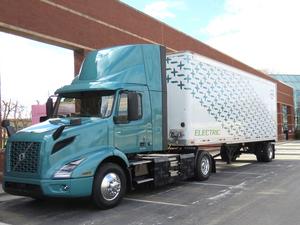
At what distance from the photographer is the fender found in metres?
9.03

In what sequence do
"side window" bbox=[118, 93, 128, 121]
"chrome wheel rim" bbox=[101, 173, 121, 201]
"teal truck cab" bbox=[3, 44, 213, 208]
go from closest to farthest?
1. "teal truck cab" bbox=[3, 44, 213, 208]
2. "chrome wheel rim" bbox=[101, 173, 121, 201]
3. "side window" bbox=[118, 93, 128, 121]

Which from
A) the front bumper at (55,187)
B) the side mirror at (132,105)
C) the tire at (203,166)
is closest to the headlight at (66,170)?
the front bumper at (55,187)

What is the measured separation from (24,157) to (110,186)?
6.20 ft

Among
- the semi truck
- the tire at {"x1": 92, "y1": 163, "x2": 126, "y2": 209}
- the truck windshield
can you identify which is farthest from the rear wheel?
the truck windshield

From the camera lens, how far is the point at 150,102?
38.4 ft

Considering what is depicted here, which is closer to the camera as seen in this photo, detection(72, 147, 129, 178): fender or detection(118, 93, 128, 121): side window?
detection(72, 147, 129, 178): fender

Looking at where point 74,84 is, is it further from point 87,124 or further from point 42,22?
point 42,22

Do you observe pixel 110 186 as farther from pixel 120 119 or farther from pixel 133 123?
pixel 133 123

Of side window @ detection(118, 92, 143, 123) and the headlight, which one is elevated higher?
side window @ detection(118, 92, 143, 123)

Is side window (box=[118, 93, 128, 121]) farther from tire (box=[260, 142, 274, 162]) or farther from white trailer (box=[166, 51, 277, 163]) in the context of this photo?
tire (box=[260, 142, 274, 162])

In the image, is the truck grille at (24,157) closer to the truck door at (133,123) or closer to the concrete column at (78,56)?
the truck door at (133,123)

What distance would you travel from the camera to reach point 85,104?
416 inches

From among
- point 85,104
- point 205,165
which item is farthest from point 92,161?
point 205,165

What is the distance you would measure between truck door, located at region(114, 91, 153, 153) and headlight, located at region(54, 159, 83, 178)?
1.44m
